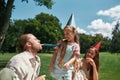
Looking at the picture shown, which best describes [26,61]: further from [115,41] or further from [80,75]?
[115,41]

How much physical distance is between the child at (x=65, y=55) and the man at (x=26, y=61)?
2683 millimetres

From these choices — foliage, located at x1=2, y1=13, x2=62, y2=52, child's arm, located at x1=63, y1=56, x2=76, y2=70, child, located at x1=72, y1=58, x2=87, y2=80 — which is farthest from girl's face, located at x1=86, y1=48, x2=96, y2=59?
foliage, located at x1=2, y1=13, x2=62, y2=52

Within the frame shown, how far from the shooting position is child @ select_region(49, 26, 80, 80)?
7.55m

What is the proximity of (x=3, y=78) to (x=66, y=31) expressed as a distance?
3.40 meters

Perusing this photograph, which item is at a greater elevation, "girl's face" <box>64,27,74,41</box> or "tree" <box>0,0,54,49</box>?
"tree" <box>0,0,54,49</box>

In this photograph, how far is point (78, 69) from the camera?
8289mm

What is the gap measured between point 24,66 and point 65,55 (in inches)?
Answer: 125

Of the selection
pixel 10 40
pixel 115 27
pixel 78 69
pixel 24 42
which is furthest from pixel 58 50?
pixel 115 27

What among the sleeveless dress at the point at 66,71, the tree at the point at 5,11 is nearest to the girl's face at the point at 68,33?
the sleeveless dress at the point at 66,71

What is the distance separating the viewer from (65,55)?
7668 millimetres

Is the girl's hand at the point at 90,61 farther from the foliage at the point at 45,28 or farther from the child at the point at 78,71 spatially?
the foliage at the point at 45,28

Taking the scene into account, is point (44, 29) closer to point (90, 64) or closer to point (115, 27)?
point (115, 27)

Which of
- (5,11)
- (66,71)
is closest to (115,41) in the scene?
(5,11)

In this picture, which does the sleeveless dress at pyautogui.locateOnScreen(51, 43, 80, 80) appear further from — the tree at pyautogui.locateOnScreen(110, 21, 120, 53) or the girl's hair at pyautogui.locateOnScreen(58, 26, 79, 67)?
the tree at pyautogui.locateOnScreen(110, 21, 120, 53)
